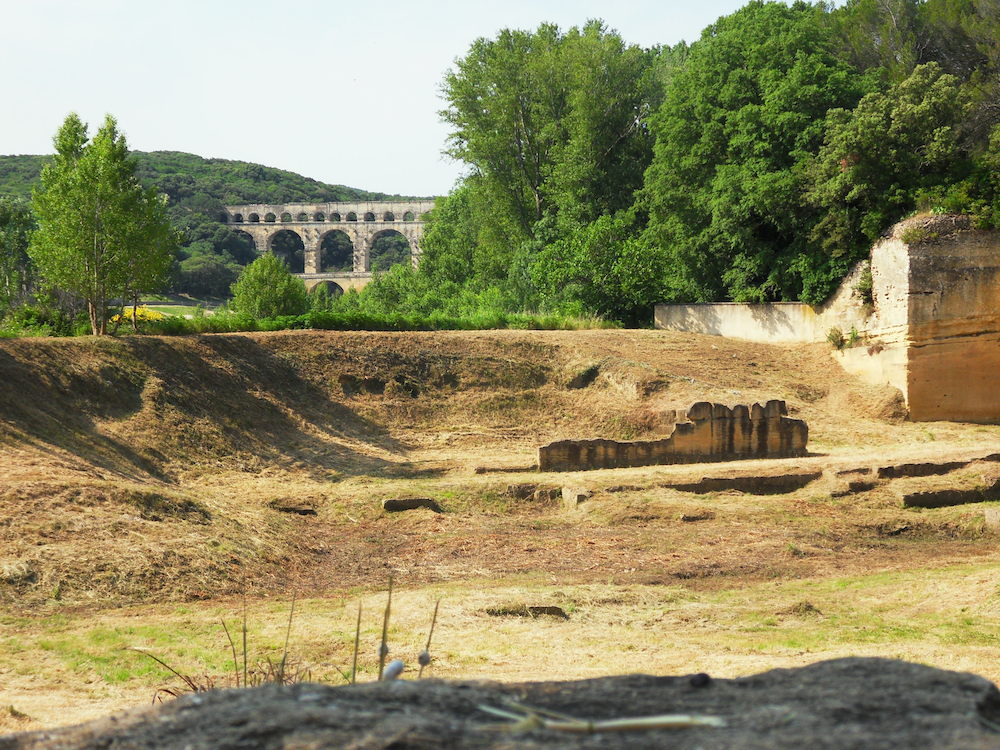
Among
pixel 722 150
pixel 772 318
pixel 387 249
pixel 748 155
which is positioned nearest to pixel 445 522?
pixel 772 318

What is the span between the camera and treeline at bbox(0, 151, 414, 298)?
2953 inches

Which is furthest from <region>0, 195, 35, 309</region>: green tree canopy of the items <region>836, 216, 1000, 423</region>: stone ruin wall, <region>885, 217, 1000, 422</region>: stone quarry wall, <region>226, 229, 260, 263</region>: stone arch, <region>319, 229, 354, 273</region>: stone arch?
<region>319, 229, 354, 273</region>: stone arch

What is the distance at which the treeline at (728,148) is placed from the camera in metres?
26.5

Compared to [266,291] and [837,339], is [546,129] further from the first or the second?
[837,339]

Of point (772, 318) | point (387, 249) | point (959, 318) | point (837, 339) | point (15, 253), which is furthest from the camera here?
point (387, 249)

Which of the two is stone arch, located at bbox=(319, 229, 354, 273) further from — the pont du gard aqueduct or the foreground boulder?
the foreground boulder

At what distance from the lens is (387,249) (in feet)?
341

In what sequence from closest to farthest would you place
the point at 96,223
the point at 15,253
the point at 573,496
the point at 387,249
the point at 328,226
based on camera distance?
the point at 573,496
the point at 96,223
the point at 15,253
the point at 328,226
the point at 387,249

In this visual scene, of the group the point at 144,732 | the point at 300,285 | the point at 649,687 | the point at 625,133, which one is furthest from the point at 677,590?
the point at 300,285

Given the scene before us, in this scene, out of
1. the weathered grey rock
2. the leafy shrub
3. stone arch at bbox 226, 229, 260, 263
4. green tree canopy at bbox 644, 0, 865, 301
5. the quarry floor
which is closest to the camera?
the quarry floor

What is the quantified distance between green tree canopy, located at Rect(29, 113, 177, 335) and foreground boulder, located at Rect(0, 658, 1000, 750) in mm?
19396

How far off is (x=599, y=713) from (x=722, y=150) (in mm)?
28771

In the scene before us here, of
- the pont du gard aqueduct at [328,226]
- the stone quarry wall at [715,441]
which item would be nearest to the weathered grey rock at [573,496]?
the stone quarry wall at [715,441]

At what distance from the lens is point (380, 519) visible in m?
16.2
